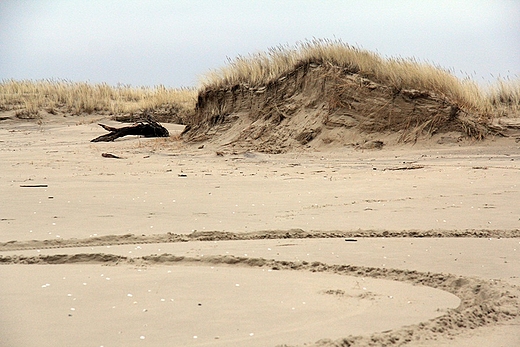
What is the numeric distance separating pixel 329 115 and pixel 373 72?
3.65 feet

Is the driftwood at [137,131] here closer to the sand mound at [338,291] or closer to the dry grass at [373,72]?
the dry grass at [373,72]

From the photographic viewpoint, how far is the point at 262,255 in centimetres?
438

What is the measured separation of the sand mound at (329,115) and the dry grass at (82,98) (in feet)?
21.9

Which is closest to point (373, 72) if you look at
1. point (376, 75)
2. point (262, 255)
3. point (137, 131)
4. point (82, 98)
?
point (376, 75)

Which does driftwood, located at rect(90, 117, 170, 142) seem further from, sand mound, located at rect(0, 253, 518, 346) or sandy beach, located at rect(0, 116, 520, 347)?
sand mound, located at rect(0, 253, 518, 346)

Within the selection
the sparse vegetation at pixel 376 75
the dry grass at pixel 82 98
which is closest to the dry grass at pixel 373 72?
the sparse vegetation at pixel 376 75

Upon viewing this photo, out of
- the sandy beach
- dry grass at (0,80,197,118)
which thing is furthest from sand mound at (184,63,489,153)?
dry grass at (0,80,197,118)

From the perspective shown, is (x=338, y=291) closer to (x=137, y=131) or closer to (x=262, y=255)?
(x=262, y=255)

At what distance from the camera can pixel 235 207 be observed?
19.8ft

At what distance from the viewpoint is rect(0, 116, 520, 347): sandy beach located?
3.00 metres

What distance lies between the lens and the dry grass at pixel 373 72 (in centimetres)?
1134

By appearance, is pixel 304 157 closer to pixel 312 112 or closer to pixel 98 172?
pixel 312 112

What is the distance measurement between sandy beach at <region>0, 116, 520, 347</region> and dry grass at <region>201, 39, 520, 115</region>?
110 inches

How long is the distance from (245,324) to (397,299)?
91 cm
